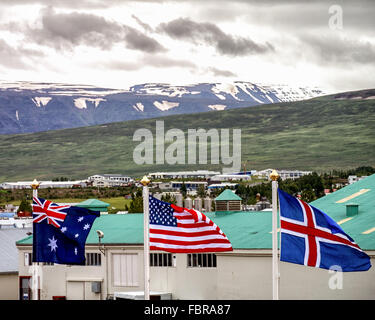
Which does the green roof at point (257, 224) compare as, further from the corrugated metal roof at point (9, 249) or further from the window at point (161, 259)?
the corrugated metal roof at point (9, 249)

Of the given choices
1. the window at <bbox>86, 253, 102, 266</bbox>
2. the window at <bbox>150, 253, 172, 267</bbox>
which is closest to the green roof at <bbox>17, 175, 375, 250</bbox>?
the window at <bbox>86, 253, 102, 266</bbox>

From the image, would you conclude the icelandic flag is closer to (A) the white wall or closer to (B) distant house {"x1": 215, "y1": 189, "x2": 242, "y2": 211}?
(A) the white wall

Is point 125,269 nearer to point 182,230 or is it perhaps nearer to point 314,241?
point 182,230

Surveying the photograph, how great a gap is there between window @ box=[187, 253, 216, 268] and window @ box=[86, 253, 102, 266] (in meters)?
6.84

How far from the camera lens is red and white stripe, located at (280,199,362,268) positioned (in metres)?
28.2

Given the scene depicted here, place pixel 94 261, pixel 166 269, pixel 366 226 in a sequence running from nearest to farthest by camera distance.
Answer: pixel 366 226
pixel 166 269
pixel 94 261

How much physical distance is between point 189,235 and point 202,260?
22604mm

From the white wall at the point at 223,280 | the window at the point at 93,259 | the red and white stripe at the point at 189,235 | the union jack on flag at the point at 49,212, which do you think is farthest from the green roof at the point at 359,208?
the union jack on flag at the point at 49,212

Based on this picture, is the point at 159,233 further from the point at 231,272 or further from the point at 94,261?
the point at 94,261

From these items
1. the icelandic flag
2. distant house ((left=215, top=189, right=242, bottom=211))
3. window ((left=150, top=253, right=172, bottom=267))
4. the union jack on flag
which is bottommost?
window ((left=150, top=253, right=172, bottom=267))

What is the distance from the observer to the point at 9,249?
71.8 meters

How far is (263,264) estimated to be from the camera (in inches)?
1919
